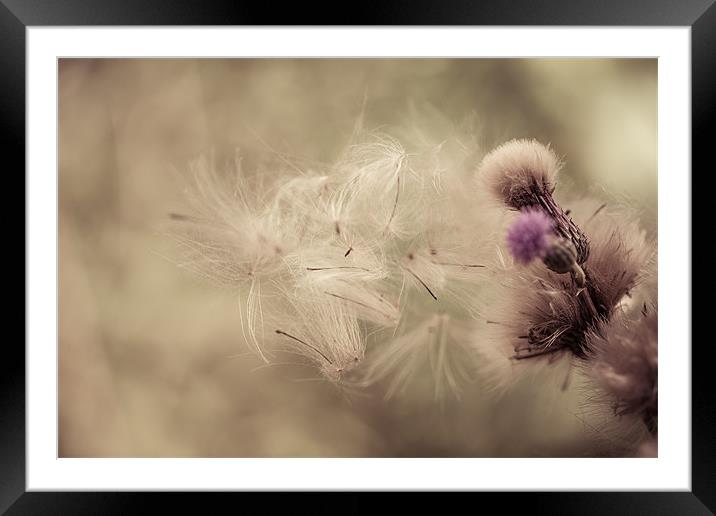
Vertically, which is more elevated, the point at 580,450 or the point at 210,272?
the point at 210,272

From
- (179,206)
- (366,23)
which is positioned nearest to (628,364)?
(366,23)

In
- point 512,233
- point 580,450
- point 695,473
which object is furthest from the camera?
point 580,450

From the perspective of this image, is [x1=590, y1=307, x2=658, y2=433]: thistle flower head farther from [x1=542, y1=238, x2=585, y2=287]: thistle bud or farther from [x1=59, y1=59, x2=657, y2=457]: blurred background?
[x1=59, y1=59, x2=657, y2=457]: blurred background

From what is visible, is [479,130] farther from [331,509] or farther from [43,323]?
[43,323]

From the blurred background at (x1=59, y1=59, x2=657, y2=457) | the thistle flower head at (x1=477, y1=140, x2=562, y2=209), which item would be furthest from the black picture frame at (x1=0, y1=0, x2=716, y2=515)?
the thistle flower head at (x1=477, y1=140, x2=562, y2=209)

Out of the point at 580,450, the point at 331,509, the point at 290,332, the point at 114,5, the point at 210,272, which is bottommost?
the point at 331,509

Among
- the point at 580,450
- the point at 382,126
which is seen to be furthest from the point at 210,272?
the point at 580,450

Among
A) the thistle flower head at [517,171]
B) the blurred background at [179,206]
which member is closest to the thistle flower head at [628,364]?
the blurred background at [179,206]

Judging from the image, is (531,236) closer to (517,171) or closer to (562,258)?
(562,258)
